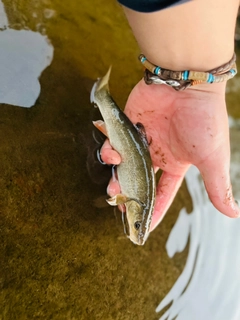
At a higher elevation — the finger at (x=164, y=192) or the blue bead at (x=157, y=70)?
the blue bead at (x=157, y=70)

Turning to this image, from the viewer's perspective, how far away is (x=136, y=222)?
1708mm

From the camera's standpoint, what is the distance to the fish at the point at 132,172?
1698 millimetres

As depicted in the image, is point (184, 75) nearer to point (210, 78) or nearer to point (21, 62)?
point (210, 78)

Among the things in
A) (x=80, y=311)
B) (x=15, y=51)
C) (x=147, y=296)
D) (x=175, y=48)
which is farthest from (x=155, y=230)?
(x=15, y=51)

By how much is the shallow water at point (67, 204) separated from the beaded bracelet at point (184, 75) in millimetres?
413

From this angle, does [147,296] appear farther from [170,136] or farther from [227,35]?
[227,35]

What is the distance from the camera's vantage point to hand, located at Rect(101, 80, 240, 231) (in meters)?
1.58

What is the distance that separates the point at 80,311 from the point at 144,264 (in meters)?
0.41

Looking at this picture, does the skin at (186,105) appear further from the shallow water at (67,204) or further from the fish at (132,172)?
the shallow water at (67,204)

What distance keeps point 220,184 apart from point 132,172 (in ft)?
1.27

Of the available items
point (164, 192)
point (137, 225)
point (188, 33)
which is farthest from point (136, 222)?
point (188, 33)

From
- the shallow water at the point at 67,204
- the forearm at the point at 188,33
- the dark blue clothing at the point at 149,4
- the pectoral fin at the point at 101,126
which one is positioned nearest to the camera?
the dark blue clothing at the point at 149,4

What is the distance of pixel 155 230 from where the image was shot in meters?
2.00

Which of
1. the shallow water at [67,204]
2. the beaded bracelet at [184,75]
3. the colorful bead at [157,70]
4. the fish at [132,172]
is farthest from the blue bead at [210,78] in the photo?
the shallow water at [67,204]
